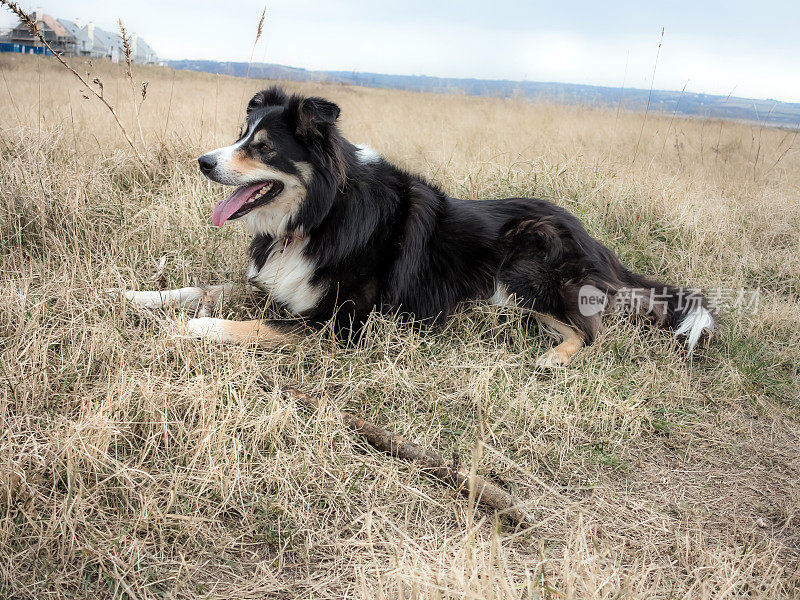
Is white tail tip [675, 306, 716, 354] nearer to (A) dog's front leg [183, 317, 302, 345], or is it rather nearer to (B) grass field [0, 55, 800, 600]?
(B) grass field [0, 55, 800, 600]

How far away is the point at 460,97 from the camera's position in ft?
49.7

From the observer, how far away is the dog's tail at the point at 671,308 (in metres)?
3.97

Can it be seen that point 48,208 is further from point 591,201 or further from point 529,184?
point 591,201

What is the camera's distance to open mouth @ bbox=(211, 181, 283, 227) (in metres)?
3.40

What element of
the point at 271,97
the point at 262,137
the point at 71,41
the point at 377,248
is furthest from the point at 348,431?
the point at 71,41

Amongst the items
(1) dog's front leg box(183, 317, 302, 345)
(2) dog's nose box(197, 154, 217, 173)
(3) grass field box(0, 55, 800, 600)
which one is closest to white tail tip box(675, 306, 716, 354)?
(3) grass field box(0, 55, 800, 600)

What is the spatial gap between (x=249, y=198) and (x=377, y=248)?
81 cm

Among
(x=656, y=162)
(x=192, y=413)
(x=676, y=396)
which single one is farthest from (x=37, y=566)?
(x=656, y=162)

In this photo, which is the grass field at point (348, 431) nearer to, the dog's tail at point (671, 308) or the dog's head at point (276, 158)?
the dog's tail at point (671, 308)

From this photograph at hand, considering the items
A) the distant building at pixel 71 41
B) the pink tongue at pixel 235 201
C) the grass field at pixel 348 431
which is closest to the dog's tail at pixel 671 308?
the grass field at pixel 348 431

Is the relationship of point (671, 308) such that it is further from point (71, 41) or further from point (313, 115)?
→ point (71, 41)

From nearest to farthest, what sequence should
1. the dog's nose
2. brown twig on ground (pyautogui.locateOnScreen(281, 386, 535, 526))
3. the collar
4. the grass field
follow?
1. the grass field
2. brown twig on ground (pyautogui.locateOnScreen(281, 386, 535, 526))
3. the dog's nose
4. the collar

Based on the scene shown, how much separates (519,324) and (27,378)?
2.78m

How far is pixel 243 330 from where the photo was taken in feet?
11.3
